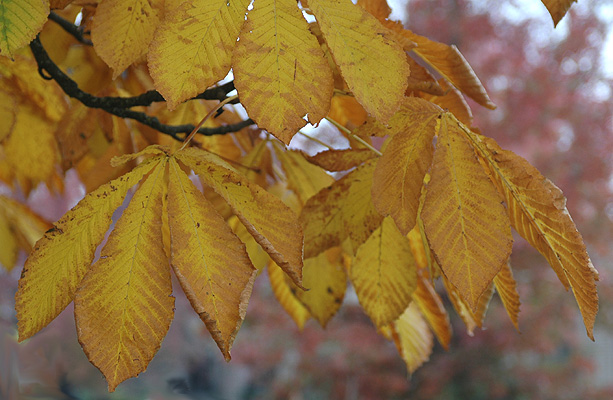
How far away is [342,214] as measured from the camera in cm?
49

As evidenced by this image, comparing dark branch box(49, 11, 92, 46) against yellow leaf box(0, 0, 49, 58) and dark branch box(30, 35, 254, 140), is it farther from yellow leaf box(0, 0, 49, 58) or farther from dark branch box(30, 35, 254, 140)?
yellow leaf box(0, 0, 49, 58)

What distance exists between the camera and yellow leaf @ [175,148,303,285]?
13.0 inches

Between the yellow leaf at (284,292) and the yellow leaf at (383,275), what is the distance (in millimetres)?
129

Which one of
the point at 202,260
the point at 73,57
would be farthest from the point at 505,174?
the point at 73,57

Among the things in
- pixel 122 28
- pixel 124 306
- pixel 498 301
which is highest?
pixel 122 28

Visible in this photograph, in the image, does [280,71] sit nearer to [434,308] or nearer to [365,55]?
[365,55]

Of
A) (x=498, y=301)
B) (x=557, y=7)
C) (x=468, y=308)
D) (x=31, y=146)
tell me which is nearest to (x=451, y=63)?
(x=557, y=7)

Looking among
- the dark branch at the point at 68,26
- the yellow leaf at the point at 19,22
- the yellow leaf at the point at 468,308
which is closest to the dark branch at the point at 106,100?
the dark branch at the point at 68,26

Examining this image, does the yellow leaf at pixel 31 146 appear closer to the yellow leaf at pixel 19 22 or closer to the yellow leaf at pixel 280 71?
the yellow leaf at pixel 19 22

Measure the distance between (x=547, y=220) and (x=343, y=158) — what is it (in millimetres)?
193

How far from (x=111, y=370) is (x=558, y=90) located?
3487 mm

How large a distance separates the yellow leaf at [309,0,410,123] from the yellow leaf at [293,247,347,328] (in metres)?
0.34

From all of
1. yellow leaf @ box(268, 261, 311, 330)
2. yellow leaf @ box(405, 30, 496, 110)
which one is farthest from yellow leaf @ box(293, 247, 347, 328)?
yellow leaf @ box(405, 30, 496, 110)

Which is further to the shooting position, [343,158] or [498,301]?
[498,301]
